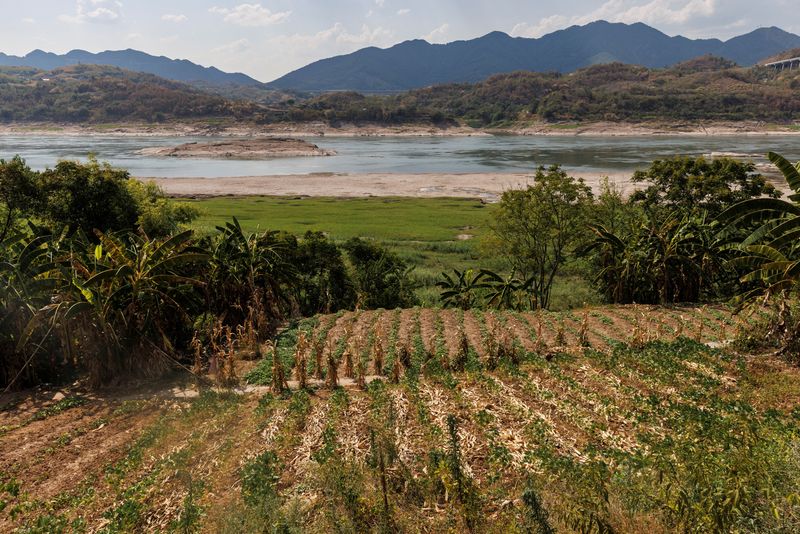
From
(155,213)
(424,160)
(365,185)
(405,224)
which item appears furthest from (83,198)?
(424,160)

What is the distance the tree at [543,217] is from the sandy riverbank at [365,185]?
3981 centimetres

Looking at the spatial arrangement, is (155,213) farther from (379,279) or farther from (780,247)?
(780,247)

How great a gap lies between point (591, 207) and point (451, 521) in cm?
2271

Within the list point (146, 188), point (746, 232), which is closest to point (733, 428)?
point (746, 232)

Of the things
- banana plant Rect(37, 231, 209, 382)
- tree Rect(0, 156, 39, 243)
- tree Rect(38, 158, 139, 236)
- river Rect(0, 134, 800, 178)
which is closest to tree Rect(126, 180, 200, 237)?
tree Rect(38, 158, 139, 236)

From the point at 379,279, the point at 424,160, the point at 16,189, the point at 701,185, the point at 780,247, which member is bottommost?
the point at 379,279

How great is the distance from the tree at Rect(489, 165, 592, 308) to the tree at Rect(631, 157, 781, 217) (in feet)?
17.6

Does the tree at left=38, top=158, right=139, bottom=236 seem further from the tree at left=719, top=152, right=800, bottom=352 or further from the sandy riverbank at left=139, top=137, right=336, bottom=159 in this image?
the sandy riverbank at left=139, top=137, right=336, bottom=159

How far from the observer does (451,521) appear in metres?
6.78

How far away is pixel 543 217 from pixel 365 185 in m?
57.3

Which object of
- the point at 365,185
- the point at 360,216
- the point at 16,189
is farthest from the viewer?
the point at 365,185

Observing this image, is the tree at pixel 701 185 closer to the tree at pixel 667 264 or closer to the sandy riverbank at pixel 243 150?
the tree at pixel 667 264

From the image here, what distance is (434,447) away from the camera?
28.3 ft

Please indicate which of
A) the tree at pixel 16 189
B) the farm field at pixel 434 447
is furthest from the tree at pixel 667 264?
the tree at pixel 16 189
